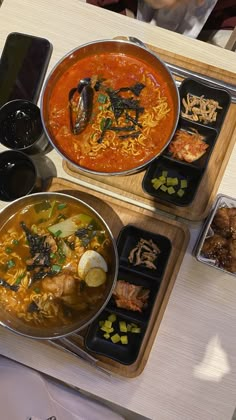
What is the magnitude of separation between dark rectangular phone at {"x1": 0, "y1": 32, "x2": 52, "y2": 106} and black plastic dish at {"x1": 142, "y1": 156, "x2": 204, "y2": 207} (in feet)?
2.63

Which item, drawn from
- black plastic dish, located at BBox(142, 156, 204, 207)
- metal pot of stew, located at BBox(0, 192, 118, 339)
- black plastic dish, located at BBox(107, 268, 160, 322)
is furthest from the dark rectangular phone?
black plastic dish, located at BBox(107, 268, 160, 322)

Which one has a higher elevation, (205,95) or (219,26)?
(219,26)

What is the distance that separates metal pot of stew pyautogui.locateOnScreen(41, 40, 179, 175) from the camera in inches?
84.9

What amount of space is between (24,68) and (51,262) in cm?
112

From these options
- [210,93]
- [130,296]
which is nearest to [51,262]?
[130,296]

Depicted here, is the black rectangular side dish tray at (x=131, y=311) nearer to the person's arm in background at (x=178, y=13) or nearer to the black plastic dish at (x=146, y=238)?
the black plastic dish at (x=146, y=238)

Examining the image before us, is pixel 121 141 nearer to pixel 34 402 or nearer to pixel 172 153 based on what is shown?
pixel 172 153

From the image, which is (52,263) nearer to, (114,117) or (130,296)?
(130,296)

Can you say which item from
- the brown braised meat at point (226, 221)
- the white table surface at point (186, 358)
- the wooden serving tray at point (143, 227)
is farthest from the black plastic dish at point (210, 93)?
the wooden serving tray at point (143, 227)

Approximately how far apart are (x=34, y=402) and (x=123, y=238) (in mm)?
1044

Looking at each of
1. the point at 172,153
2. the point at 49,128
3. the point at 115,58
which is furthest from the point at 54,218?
the point at 115,58

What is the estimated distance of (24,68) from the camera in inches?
91.3

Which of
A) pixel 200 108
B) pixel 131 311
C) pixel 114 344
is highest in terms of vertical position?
pixel 200 108

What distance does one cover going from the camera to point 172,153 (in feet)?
7.16
